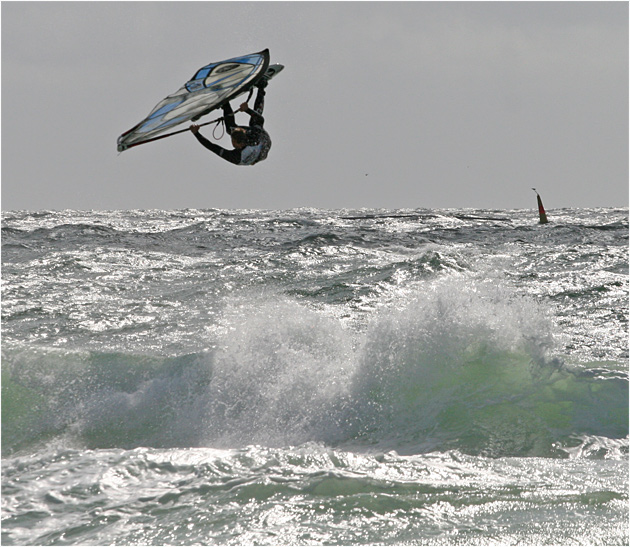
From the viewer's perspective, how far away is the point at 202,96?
7816 mm

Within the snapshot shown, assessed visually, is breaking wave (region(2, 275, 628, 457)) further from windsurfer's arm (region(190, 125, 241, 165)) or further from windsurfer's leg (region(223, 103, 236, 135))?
windsurfer's leg (region(223, 103, 236, 135))

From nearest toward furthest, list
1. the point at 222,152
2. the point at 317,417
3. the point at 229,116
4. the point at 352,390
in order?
the point at 317,417
the point at 352,390
the point at 229,116
the point at 222,152

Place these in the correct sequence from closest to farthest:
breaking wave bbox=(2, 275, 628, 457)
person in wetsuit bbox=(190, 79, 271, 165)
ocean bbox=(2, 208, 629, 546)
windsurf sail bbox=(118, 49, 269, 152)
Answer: ocean bbox=(2, 208, 629, 546) → breaking wave bbox=(2, 275, 628, 457) → windsurf sail bbox=(118, 49, 269, 152) → person in wetsuit bbox=(190, 79, 271, 165)

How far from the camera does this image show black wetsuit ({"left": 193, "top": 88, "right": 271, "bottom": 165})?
7.52 metres

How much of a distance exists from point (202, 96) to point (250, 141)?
2.89 feet

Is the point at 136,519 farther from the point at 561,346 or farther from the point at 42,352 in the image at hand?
the point at 561,346

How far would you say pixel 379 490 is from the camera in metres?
4.16

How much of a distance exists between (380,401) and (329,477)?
1.75 m

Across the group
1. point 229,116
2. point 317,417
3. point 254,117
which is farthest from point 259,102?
point 317,417

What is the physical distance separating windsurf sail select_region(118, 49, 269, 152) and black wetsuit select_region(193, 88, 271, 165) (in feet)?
0.89

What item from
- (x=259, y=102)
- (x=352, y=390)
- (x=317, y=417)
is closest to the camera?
(x=317, y=417)

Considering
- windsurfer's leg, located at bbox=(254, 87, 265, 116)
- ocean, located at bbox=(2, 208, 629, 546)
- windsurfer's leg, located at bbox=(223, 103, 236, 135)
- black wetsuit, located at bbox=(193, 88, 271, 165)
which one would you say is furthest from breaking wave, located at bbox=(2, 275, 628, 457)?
windsurfer's leg, located at bbox=(254, 87, 265, 116)

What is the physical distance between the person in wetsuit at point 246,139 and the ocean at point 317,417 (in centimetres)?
184

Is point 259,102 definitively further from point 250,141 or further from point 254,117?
point 250,141
